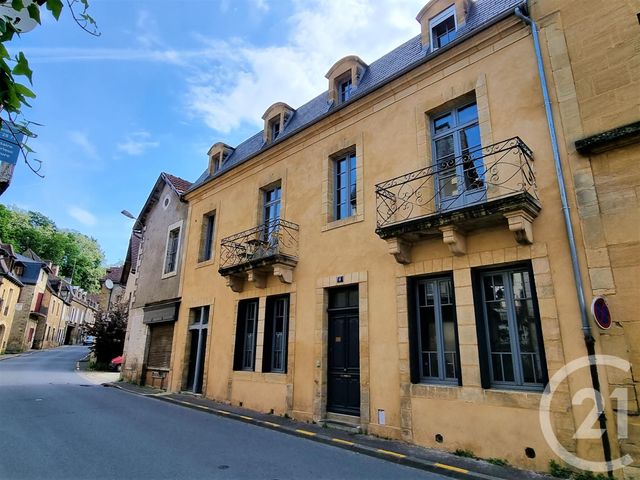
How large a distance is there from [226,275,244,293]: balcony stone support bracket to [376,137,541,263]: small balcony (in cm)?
464

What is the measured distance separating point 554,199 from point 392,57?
18.4ft

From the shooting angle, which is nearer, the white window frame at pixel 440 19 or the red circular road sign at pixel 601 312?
the red circular road sign at pixel 601 312

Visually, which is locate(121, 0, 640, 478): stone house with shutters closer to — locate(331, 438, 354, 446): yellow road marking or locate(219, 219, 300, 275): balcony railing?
locate(219, 219, 300, 275): balcony railing

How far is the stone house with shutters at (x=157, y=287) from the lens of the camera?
1371cm

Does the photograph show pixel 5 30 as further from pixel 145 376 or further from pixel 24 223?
pixel 24 223

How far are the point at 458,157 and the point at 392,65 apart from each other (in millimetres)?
3529

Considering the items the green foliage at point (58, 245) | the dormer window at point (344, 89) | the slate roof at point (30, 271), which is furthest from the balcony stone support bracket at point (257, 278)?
the green foliage at point (58, 245)

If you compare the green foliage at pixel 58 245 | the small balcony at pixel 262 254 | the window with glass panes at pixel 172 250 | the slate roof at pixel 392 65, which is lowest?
the small balcony at pixel 262 254

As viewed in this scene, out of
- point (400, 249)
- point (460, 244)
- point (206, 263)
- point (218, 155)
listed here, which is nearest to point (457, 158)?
point (460, 244)

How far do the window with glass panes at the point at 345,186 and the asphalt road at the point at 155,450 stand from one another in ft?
15.7

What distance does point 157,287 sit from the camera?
14.9 m

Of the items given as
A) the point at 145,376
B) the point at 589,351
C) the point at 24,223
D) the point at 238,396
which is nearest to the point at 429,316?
the point at 589,351

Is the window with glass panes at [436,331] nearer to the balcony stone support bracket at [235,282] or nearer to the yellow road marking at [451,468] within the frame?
the yellow road marking at [451,468]

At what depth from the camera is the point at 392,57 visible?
31.2 feet
